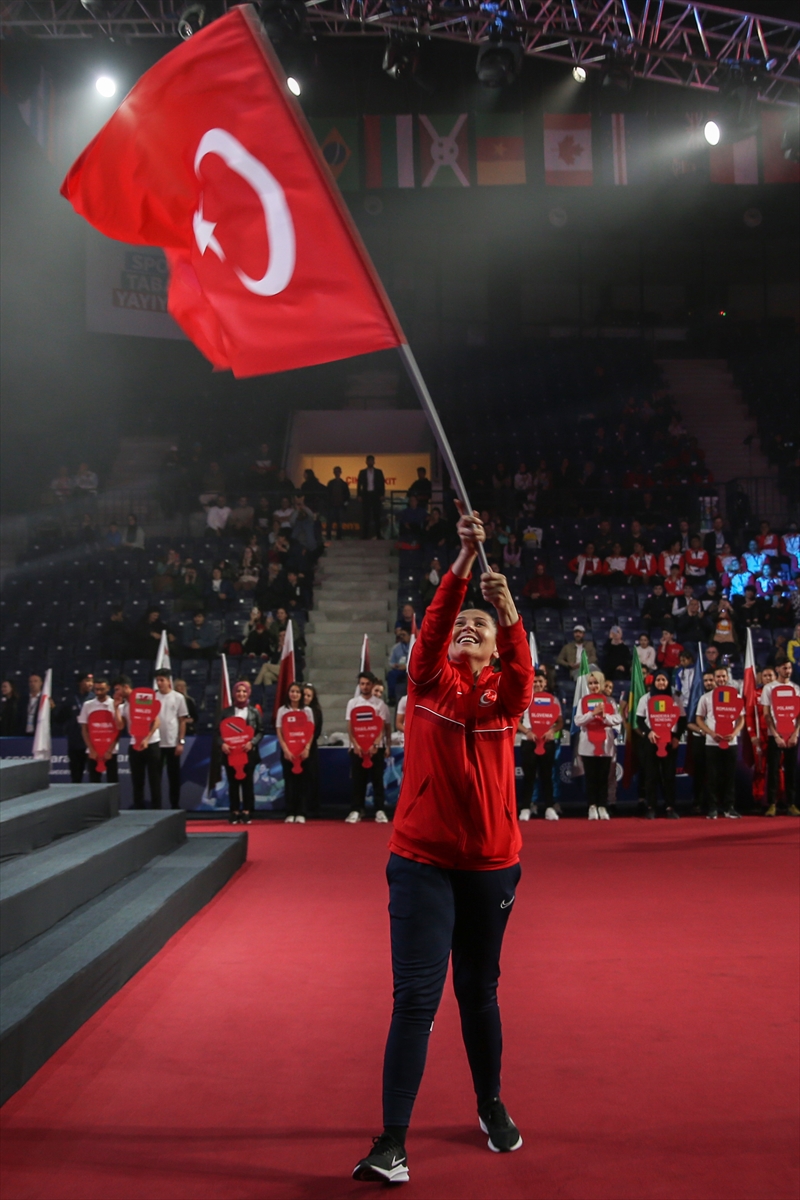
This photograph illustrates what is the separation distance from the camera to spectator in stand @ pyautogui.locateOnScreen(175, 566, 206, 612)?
16156mm

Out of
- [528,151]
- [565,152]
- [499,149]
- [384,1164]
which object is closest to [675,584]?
[565,152]

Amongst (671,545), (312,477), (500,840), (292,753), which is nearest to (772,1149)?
(500,840)

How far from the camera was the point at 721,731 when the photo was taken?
1091 centimetres

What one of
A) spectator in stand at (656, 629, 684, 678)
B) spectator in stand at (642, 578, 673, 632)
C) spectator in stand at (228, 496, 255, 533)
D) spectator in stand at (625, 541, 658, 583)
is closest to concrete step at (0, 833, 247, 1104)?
spectator in stand at (656, 629, 684, 678)

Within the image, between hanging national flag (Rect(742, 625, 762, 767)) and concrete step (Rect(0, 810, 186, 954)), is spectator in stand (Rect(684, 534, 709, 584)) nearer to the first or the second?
hanging national flag (Rect(742, 625, 762, 767))

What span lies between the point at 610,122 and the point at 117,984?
18.3 meters

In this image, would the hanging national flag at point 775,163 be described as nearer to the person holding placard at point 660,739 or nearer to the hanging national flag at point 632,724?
the hanging national flag at point 632,724

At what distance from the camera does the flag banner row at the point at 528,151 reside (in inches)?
725

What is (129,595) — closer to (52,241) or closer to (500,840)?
(52,241)

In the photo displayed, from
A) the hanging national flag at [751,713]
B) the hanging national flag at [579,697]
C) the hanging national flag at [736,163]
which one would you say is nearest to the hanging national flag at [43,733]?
the hanging national flag at [579,697]

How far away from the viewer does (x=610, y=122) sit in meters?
18.6

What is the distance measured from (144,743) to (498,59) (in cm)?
1039

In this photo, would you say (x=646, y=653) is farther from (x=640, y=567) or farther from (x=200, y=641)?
(x=200, y=641)

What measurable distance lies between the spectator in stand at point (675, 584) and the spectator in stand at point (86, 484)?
454 inches
